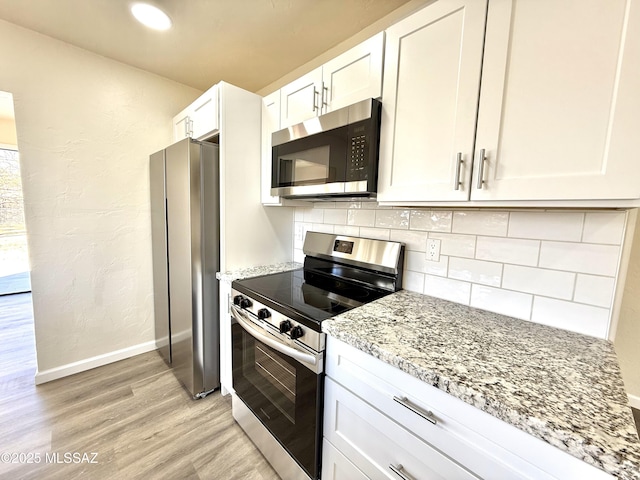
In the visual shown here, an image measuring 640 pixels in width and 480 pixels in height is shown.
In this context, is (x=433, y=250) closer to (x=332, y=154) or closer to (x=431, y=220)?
(x=431, y=220)

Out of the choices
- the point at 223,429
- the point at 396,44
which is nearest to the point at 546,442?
the point at 396,44

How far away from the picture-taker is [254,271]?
1837 millimetres

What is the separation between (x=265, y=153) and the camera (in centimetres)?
185

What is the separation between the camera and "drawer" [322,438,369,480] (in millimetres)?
996

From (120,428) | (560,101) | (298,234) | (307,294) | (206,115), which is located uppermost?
(206,115)

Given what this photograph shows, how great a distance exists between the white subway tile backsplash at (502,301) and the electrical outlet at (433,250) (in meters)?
0.22

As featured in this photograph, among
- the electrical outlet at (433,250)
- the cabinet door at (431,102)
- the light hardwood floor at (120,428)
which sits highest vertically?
the cabinet door at (431,102)

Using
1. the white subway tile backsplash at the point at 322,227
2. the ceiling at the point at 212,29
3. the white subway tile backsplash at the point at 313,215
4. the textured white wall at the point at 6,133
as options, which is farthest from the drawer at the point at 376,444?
the textured white wall at the point at 6,133

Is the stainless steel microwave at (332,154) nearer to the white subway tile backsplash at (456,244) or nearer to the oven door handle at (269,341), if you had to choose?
the white subway tile backsplash at (456,244)

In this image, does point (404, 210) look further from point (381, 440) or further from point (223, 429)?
point (223, 429)

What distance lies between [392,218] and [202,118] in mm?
1521

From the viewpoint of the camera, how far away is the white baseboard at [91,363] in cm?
202

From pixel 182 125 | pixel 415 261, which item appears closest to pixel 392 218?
pixel 415 261

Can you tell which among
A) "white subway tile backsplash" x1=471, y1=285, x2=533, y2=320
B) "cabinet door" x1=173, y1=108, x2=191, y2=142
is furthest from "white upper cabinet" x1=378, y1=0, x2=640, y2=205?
"cabinet door" x1=173, y1=108, x2=191, y2=142
